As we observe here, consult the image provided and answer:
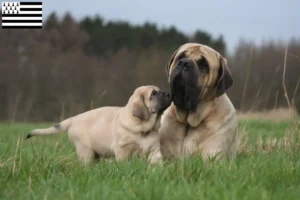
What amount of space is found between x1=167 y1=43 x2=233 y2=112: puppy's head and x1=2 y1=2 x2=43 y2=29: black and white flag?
2.02 meters

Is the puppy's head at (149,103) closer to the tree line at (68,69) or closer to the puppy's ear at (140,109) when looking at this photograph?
the puppy's ear at (140,109)

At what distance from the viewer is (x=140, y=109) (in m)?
5.83

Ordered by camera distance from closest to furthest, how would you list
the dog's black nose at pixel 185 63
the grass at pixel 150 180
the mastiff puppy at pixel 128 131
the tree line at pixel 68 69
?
the grass at pixel 150 180 → the dog's black nose at pixel 185 63 → the mastiff puppy at pixel 128 131 → the tree line at pixel 68 69

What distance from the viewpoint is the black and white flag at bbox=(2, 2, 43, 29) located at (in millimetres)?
6691

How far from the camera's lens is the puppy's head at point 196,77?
5.31m

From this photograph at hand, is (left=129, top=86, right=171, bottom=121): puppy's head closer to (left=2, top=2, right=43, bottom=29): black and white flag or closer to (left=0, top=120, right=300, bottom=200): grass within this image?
(left=0, top=120, right=300, bottom=200): grass

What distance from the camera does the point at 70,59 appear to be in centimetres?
4069

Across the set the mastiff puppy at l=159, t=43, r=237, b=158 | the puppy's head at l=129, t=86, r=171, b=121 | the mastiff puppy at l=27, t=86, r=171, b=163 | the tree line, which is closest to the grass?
the mastiff puppy at l=159, t=43, r=237, b=158

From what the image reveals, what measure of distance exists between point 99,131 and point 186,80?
1.39m

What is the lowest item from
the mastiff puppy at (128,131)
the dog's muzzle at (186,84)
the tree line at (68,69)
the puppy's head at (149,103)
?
the tree line at (68,69)

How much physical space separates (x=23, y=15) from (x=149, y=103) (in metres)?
2.06

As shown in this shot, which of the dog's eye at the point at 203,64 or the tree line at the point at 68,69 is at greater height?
the dog's eye at the point at 203,64

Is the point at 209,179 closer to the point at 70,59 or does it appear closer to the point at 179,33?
the point at 70,59

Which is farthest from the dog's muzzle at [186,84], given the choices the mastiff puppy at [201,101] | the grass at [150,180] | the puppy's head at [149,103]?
the grass at [150,180]
